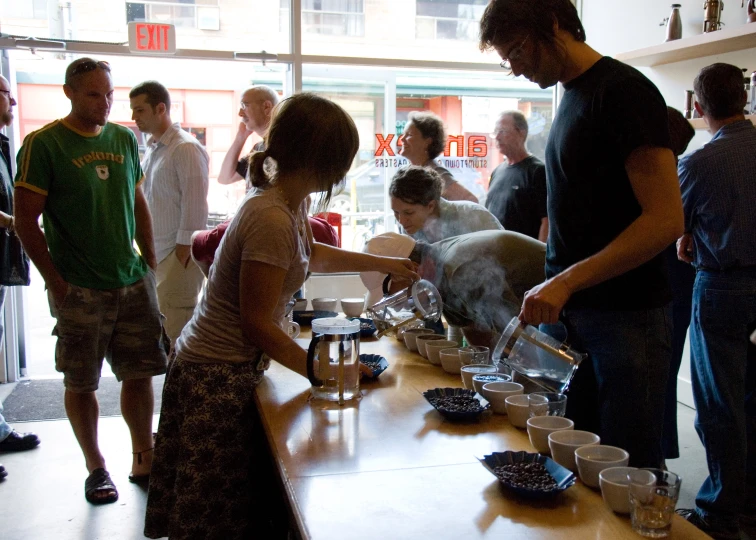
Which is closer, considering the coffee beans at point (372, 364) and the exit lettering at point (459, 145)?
the coffee beans at point (372, 364)

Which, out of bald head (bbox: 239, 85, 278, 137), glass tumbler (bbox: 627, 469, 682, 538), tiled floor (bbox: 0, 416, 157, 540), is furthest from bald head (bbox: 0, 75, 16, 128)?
glass tumbler (bbox: 627, 469, 682, 538)

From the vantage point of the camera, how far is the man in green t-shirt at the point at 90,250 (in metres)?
2.66

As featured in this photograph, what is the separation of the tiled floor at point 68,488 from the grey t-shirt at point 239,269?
1.24 meters

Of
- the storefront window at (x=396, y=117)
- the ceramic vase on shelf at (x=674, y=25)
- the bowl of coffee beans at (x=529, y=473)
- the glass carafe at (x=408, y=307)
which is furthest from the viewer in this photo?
the storefront window at (x=396, y=117)

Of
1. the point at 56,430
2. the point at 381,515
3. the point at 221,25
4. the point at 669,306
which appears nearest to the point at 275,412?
the point at 381,515

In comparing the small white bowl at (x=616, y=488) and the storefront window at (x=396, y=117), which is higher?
the storefront window at (x=396, y=117)

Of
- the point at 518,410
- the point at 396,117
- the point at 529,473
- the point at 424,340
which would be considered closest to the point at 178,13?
the point at 396,117

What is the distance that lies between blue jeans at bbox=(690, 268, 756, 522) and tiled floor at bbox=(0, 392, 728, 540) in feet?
1.00

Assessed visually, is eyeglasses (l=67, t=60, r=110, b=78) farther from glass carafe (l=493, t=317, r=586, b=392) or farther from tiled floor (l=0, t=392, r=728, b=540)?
glass carafe (l=493, t=317, r=586, b=392)

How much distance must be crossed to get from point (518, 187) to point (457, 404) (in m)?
2.26

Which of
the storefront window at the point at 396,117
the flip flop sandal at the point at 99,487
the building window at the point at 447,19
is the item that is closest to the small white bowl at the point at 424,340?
the flip flop sandal at the point at 99,487

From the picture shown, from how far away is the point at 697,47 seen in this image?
3.84 m

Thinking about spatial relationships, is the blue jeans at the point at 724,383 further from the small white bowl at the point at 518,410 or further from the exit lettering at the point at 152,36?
the exit lettering at the point at 152,36

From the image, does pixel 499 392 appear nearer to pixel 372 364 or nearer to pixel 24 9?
pixel 372 364
